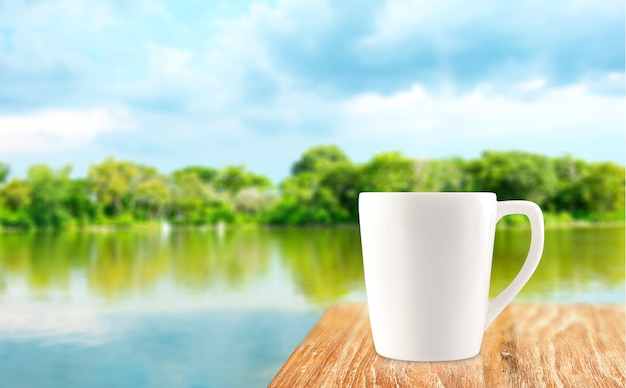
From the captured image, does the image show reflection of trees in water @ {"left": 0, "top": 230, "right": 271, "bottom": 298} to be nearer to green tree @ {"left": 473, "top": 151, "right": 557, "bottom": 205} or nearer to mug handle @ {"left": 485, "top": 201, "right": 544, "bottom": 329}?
green tree @ {"left": 473, "top": 151, "right": 557, "bottom": 205}

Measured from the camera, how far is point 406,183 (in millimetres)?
22359

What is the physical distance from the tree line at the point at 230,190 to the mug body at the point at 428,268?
20980 mm

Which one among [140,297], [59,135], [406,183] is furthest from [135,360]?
[59,135]

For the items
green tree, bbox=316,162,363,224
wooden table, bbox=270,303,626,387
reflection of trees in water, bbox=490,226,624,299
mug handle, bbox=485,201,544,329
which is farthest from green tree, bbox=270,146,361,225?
mug handle, bbox=485,201,544,329

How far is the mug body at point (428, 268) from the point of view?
53 centimetres

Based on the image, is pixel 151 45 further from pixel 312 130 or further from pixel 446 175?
pixel 446 175

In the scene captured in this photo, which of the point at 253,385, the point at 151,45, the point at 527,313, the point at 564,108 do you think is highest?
the point at 151,45

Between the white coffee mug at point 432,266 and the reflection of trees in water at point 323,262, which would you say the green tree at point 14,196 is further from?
the white coffee mug at point 432,266

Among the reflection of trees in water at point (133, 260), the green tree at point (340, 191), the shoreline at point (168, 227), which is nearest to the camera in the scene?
the reflection of trees in water at point (133, 260)

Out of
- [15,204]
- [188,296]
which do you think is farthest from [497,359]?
[15,204]

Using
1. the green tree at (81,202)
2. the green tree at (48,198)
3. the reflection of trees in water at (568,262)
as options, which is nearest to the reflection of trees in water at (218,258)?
the green tree at (81,202)

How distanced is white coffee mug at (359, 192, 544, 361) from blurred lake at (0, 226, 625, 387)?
7.32m

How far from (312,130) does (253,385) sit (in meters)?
23.9

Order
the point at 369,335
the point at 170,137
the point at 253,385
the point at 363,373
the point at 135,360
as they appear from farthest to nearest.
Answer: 1. the point at 170,137
2. the point at 135,360
3. the point at 253,385
4. the point at 369,335
5. the point at 363,373
